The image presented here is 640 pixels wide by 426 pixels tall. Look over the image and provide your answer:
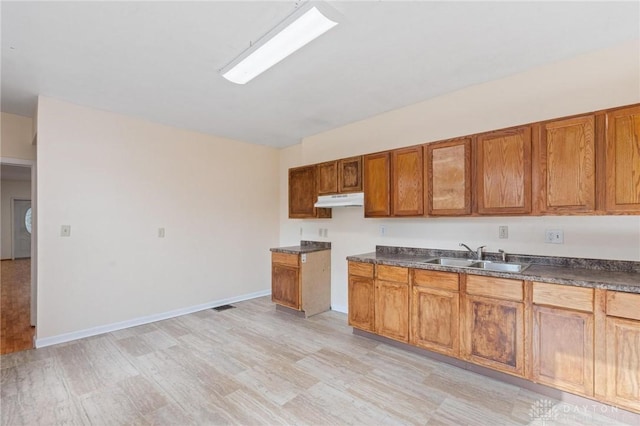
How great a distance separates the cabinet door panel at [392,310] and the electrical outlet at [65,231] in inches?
138

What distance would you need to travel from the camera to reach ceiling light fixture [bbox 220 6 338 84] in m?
1.80

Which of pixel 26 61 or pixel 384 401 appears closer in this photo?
pixel 384 401

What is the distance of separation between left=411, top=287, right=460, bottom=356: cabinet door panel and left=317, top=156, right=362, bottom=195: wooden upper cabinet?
58.8 inches

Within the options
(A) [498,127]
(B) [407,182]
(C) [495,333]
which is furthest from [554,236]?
(B) [407,182]

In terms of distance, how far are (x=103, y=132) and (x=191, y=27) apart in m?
2.34

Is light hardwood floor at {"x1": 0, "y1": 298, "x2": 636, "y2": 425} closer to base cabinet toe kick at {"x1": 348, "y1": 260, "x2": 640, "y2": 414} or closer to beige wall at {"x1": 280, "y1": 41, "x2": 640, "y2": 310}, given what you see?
base cabinet toe kick at {"x1": 348, "y1": 260, "x2": 640, "y2": 414}

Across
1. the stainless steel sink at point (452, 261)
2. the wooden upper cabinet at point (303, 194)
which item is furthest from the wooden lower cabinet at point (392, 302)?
the wooden upper cabinet at point (303, 194)

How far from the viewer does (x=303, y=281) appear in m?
3.92

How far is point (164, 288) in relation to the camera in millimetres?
3998

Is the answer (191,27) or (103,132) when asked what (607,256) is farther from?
(103,132)

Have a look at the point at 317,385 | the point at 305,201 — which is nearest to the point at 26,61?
the point at 305,201

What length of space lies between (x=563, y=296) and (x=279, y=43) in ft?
8.86

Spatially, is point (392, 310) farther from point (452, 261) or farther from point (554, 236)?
point (554, 236)

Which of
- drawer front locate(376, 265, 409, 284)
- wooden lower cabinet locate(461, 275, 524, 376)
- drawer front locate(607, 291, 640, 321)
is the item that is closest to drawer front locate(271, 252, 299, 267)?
drawer front locate(376, 265, 409, 284)
